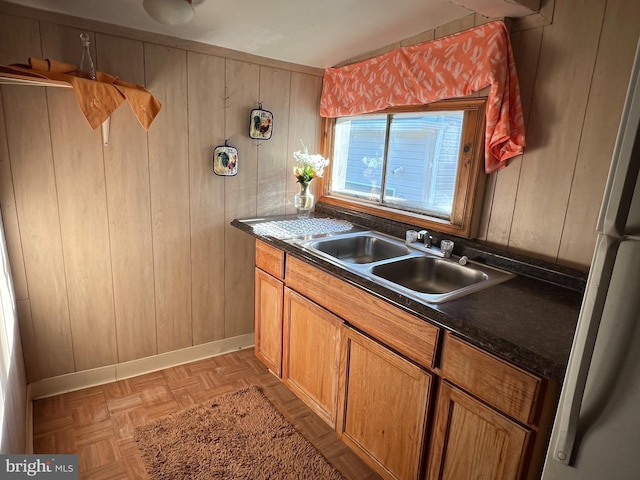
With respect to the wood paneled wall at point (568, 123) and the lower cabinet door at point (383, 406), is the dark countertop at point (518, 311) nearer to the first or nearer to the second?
the wood paneled wall at point (568, 123)

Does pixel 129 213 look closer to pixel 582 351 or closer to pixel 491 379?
pixel 491 379

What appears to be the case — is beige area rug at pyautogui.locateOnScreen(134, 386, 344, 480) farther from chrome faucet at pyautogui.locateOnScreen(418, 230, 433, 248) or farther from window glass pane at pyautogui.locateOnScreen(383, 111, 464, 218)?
window glass pane at pyautogui.locateOnScreen(383, 111, 464, 218)

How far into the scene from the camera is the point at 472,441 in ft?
3.98

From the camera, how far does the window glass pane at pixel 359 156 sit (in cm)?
235

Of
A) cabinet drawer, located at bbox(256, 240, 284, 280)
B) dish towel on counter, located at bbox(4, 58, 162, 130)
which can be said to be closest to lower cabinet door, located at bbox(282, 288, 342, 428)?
cabinet drawer, located at bbox(256, 240, 284, 280)

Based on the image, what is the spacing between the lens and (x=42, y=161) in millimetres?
1848

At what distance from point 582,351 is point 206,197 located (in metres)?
2.00

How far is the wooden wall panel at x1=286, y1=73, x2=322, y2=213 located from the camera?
2.49 meters

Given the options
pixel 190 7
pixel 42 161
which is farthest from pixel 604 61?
pixel 42 161

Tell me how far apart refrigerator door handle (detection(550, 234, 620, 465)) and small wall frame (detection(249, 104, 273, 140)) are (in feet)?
6.37

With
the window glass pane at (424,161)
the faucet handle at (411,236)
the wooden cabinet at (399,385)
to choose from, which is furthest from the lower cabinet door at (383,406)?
the window glass pane at (424,161)

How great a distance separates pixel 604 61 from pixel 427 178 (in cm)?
86

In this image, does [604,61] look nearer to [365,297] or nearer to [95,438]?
[365,297]

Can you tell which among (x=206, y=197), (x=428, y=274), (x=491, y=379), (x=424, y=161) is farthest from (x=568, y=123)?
(x=206, y=197)
